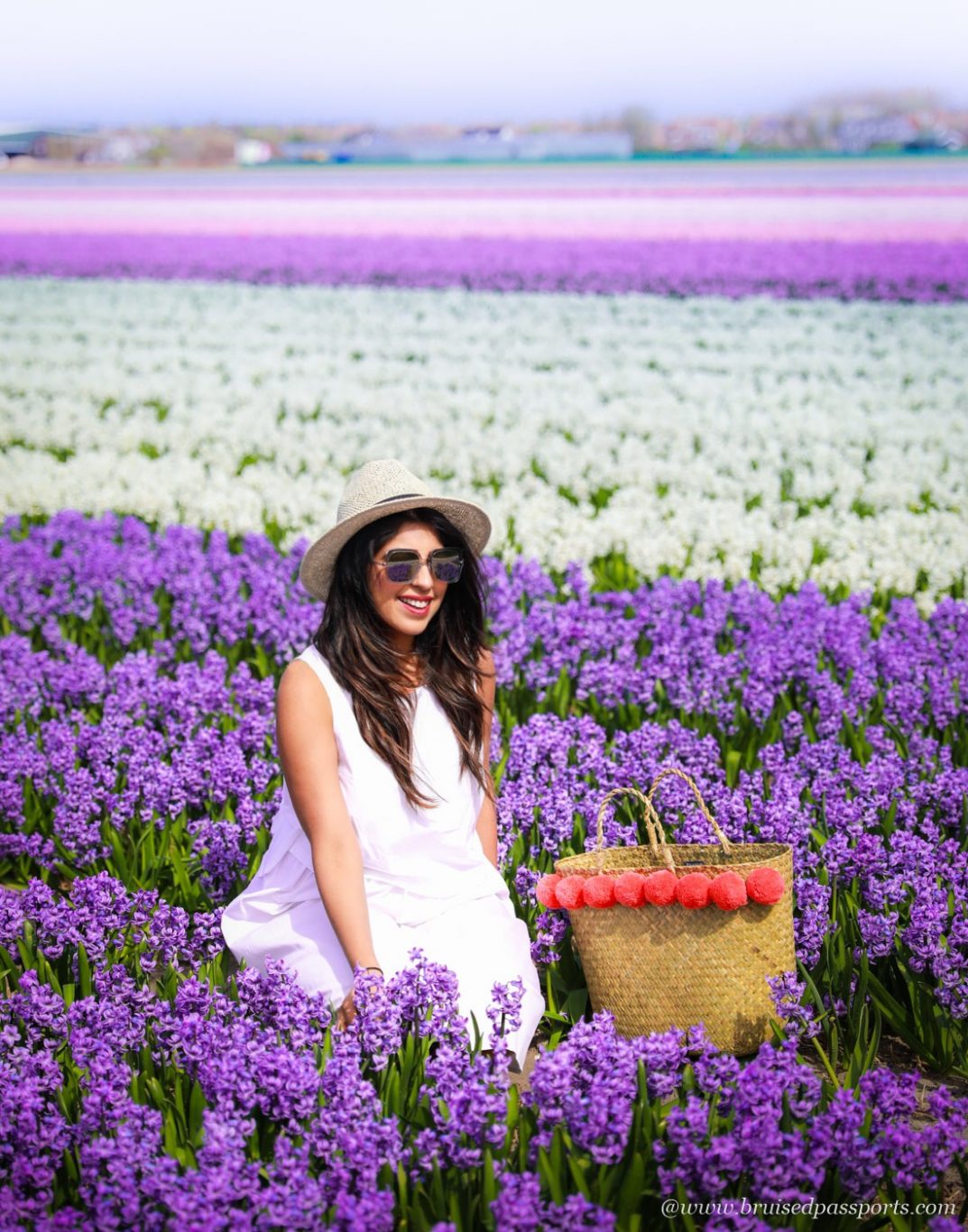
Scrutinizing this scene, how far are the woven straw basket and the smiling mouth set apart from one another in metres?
0.72

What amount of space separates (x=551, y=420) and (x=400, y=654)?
26.1 feet

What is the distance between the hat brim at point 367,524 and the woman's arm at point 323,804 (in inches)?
13.6

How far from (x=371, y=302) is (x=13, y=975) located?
1642 cm

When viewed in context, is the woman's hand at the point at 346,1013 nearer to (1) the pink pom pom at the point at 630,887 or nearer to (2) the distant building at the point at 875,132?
(1) the pink pom pom at the point at 630,887

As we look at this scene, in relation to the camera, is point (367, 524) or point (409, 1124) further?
point (367, 524)

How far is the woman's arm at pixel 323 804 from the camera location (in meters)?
3.23

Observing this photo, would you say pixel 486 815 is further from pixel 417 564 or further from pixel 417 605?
pixel 417 564

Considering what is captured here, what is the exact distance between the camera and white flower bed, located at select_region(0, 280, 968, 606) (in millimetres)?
7895

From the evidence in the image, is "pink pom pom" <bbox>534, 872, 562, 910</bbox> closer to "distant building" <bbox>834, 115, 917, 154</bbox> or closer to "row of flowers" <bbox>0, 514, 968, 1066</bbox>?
"row of flowers" <bbox>0, 514, 968, 1066</bbox>

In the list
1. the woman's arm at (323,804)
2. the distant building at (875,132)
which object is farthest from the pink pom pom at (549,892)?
the distant building at (875,132)

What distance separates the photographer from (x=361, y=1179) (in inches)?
101

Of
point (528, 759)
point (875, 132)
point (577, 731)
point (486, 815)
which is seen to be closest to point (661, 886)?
point (486, 815)

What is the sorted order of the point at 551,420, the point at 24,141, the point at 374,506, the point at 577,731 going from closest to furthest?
1. the point at 374,506
2. the point at 577,731
3. the point at 551,420
4. the point at 24,141

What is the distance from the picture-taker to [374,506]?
348 centimetres
